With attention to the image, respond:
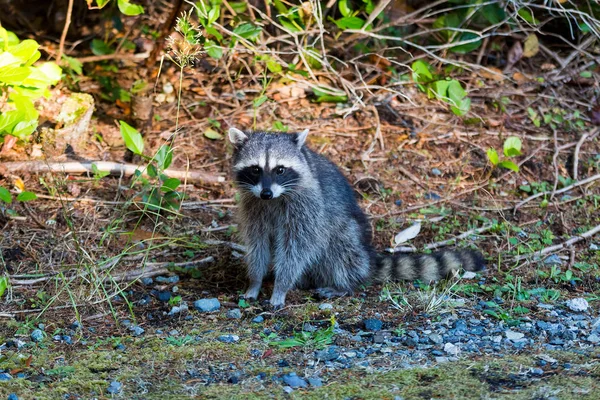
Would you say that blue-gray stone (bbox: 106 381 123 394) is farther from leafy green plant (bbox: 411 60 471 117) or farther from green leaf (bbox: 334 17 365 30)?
green leaf (bbox: 334 17 365 30)

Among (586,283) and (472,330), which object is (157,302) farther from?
(586,283)

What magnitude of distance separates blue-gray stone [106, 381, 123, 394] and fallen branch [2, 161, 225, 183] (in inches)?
95.6

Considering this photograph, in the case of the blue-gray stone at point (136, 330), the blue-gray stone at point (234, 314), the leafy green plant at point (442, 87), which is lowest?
the blue-gray stone at point (234, 314)

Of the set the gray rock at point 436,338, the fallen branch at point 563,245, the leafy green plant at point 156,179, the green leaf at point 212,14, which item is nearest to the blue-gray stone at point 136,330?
the leafy green plant at point 156,179

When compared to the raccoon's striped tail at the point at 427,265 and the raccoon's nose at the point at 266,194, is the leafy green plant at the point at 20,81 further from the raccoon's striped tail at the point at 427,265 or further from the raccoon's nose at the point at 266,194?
the raccoon's striped tail at the point at 427,265

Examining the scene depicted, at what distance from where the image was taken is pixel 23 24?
7426mm

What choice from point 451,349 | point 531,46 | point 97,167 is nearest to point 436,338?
point 451,349

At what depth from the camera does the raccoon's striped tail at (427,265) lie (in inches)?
192

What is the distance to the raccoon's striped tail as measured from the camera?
16.0 feet

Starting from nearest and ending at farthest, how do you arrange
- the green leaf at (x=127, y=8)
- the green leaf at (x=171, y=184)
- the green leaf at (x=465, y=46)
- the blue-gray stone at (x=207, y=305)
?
the blue-gray stone at (x=207, y=305) < the green leaf at (x=171, y=184) < the green leaf at (x=127, y=8) < the green leaf at (x=465, y=46)

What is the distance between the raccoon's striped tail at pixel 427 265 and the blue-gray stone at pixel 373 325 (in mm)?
808

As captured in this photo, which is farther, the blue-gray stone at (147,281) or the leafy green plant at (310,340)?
the blue-gray stone at (147,281)

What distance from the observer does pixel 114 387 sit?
3359mm

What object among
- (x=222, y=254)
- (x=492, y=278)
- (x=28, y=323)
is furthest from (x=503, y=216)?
(x=28, y=323)
